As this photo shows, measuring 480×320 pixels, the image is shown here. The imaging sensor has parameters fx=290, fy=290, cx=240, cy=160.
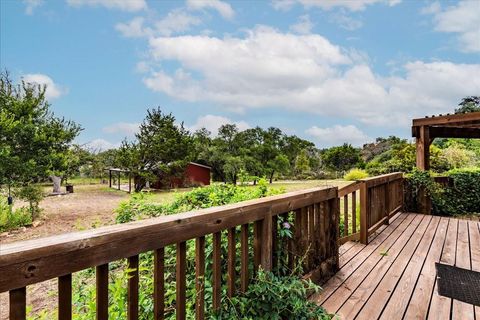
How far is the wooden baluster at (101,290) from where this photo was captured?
1.10 meters

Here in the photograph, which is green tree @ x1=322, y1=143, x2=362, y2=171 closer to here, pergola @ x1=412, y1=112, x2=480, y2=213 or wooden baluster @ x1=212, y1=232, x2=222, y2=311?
pergola @ x1=412, y1=112, x2=480, y2=213

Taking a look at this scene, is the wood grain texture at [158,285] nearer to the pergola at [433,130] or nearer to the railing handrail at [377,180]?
the railing handrail at [377,180]

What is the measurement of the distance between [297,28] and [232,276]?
41.8ft

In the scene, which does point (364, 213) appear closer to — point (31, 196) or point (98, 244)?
point (98, 244)

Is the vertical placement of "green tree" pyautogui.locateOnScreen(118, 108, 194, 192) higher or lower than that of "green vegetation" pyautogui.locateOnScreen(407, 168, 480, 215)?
higher

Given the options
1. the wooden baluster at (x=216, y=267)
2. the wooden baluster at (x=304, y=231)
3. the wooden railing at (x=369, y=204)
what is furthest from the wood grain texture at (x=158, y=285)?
the wooden railing at (x=369, y=204)

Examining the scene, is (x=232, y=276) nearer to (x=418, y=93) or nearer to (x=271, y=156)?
(x=418, y=93)

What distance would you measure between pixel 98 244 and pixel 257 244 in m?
1.15

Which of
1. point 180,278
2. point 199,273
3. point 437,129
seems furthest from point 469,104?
point 180,278

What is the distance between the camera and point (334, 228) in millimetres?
2980

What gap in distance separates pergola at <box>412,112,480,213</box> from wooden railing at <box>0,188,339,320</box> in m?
5.93

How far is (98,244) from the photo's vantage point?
3.48 feet

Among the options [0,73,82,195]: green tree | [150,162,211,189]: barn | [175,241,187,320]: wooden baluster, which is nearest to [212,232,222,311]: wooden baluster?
[175,241,187,320]: wooden baluster

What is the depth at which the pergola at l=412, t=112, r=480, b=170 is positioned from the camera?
22.3 ft
